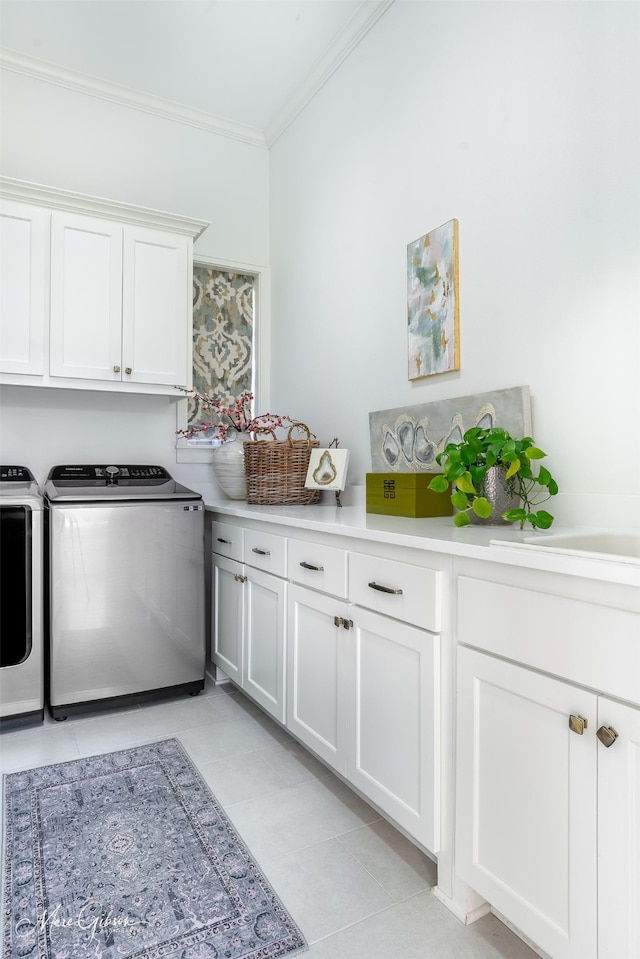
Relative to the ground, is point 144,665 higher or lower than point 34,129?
lower

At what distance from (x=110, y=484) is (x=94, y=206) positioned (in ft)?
4.19

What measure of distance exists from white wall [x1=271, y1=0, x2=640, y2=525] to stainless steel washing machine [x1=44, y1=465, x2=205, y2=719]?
0.90 m

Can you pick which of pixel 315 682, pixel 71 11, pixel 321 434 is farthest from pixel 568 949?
pixel 71 11

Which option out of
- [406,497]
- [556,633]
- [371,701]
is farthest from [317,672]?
[556,633]

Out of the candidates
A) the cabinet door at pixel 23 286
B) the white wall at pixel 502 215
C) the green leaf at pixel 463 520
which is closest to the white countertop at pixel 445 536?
the green leaf at pixel 463 520

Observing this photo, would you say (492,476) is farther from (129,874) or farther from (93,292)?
(93,292)

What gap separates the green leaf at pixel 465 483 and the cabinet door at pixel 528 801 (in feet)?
1.49

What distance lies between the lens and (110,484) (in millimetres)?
2850

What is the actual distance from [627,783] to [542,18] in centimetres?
202

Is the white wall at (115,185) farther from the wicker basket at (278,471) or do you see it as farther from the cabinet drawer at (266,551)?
the cabinet drawer at (266,551)

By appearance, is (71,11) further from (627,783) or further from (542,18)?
(627,783)

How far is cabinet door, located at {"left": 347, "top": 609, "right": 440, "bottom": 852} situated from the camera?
1.35 meters

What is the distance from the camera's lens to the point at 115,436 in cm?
302

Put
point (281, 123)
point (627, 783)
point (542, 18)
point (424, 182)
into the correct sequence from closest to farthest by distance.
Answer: point (627, 783), point (542, 18), point (424, 182), point (281, 123)
